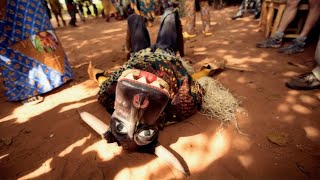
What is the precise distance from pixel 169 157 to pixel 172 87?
72 centimetres

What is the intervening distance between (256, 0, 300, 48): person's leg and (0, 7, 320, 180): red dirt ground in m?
0.78

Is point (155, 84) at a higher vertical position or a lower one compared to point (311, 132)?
higher

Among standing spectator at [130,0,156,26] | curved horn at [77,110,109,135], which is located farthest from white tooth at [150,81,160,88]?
standing spectator at [130,0,156,26]

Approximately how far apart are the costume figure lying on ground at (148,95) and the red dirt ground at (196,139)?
190 millimetres

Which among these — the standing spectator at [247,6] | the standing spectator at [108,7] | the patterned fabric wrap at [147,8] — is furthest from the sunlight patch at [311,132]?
the standing spectator at [108,7]

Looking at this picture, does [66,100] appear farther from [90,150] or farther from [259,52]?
[259,52]

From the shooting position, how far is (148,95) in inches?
67.7

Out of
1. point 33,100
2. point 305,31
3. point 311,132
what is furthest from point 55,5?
point 311,132

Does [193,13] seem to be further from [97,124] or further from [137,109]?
[137,109]

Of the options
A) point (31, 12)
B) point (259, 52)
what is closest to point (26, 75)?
point (31, 12)

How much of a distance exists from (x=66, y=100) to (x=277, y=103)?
287cm

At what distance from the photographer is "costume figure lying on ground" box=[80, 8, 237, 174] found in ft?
5.72

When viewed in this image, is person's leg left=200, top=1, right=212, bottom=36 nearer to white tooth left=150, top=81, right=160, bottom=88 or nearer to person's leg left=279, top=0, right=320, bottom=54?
person's leg left=279, top=0, right=320, bottom=54

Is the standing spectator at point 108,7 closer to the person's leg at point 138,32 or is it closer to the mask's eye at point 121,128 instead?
the person's leg at point 138,32
